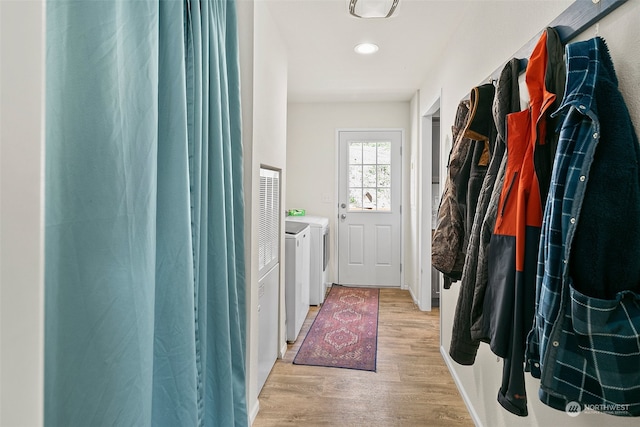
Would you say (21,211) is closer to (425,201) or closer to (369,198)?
(425,201)

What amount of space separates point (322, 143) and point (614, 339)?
4.20 m

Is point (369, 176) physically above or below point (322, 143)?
below

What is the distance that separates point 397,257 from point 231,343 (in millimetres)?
3590

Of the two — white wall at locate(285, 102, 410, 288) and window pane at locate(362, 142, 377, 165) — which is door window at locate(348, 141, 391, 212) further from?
white wall at locate(285, 102, 410, 288)

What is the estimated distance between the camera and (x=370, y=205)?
4.68m

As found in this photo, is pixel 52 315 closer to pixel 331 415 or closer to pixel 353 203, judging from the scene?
pixel 331 415

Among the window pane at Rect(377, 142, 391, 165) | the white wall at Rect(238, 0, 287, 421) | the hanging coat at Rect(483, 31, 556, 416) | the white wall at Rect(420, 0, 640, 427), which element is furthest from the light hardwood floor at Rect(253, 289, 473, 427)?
the window pane at Rect(377, 142, 391, 165)

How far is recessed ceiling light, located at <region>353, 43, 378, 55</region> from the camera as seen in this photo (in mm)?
2834

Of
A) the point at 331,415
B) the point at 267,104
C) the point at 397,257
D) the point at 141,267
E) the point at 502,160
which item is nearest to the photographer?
the point at 141,267

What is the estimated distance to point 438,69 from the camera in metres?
3.07

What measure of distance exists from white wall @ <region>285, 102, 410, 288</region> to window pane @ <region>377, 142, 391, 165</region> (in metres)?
Result: 0.21

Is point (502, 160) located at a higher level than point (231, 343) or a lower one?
higher

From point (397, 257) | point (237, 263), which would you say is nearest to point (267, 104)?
point (237, 263)

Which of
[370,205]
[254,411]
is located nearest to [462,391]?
[254,411]
